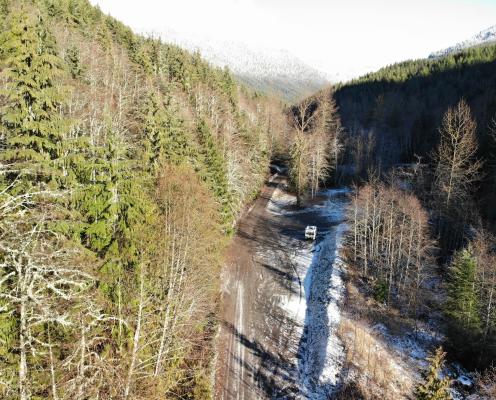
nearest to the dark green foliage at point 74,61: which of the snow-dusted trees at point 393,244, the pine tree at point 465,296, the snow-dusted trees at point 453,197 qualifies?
the snow-dusted trees at point 393,244

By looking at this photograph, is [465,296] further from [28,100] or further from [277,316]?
[28,100]

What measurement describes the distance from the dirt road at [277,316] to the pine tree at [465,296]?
8944 mm

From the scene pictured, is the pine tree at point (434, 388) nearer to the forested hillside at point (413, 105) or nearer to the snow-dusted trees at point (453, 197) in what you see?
the snow-dusted trees at point (453, 197)

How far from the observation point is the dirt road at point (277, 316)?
22.7m

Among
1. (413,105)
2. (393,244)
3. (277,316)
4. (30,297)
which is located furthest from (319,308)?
(413,105)

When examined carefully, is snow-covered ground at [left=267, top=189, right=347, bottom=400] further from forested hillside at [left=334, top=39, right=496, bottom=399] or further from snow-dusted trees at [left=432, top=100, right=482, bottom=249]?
snow-dusted trees at [left=432, top=100, right=482, bottom=249]

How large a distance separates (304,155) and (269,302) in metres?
31.3

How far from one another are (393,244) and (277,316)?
1363cm

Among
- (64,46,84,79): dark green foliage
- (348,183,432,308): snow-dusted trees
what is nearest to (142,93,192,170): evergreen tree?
(64,46,84,79): dark green foliage

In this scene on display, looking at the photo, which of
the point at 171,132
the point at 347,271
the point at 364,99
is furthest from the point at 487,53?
the point at 171,132

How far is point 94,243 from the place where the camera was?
1769 cm

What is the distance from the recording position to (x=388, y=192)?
3853 cm

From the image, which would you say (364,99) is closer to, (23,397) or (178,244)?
(178,244)

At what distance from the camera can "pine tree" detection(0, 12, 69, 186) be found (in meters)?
14.0
